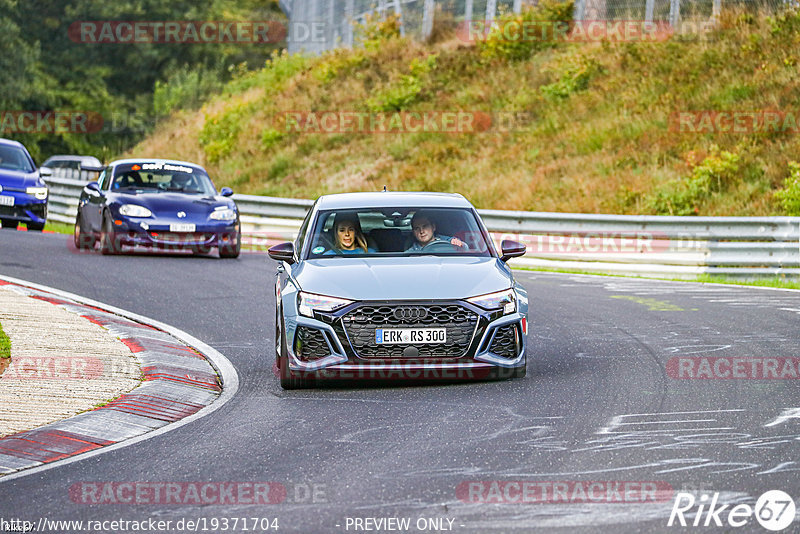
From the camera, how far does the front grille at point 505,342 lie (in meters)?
9.50

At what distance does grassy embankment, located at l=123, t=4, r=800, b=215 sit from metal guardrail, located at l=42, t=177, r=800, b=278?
4.31 meters

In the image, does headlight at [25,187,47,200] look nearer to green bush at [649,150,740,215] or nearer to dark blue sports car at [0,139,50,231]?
dark blue sports car at [0,139,50,231]

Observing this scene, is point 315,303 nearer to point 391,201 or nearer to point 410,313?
point 410,313

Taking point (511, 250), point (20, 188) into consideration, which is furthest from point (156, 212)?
point (511, 250)

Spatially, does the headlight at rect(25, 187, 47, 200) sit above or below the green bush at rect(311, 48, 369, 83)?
below

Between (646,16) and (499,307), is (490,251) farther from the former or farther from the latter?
(646,16)

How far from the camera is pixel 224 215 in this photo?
20.2 metres

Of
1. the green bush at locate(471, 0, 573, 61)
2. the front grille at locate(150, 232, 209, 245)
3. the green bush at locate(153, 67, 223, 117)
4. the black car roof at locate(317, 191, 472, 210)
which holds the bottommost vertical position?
the front grille at locate(150, 232, 209, 245)

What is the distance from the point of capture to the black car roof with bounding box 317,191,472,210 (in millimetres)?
10836

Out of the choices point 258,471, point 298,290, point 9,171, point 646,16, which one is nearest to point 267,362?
point 298,290

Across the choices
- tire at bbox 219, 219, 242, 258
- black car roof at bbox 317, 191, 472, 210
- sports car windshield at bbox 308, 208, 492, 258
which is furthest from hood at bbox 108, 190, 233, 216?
sports car windshield at bbox 308, 208, 492, 258

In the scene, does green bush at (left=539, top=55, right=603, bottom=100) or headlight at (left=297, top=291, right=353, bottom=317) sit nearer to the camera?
headlight at (left=297, top=291, right=353, bottom=317)

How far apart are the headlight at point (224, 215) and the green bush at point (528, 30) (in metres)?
18.4

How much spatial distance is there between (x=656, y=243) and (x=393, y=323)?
11301 millimetres
